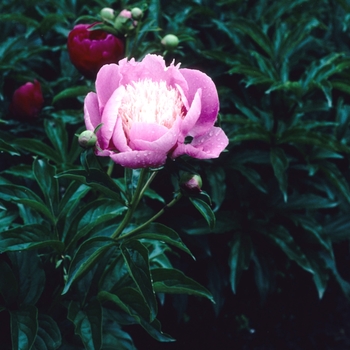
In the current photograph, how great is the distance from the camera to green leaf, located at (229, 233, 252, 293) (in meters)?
1.48

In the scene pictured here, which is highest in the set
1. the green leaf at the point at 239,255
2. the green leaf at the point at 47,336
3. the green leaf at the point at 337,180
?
the green leaf at the point at 337,180

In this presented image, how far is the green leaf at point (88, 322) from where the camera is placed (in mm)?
998

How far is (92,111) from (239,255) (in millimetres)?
811

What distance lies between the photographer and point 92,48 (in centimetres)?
123

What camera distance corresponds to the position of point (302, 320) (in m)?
2.09

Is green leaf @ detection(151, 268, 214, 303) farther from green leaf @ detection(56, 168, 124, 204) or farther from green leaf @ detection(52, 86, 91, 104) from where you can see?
green leaf @ detection(52, 86, 91, 104)

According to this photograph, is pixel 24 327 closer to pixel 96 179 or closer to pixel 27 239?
pixel 27 239

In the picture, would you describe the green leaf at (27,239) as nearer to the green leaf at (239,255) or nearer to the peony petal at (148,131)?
the peony petal at (148,131)

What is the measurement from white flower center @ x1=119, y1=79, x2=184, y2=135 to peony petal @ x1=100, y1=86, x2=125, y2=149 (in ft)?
0.06

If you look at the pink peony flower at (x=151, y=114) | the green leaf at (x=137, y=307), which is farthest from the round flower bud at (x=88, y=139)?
the green leaf at (x=137, y=307)

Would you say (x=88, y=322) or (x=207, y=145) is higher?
(x=207, y=145)

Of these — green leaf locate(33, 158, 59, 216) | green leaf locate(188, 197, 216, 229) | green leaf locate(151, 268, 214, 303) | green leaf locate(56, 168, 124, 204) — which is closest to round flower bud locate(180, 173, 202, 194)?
green leaf locate(188, 197, 216, 229)

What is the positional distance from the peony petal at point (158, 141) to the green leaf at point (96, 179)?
12 centimetres

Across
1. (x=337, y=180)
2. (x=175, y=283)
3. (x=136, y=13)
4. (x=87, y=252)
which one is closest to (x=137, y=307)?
(x=175, y=283)
